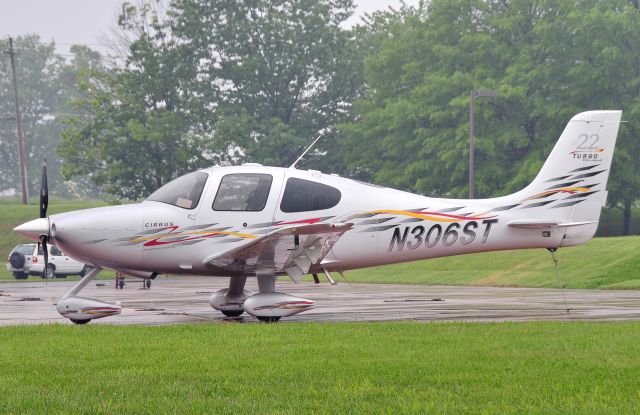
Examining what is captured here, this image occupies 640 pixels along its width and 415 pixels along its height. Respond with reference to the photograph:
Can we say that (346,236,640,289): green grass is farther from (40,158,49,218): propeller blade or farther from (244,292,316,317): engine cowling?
(40,158,49,218): propeller blade

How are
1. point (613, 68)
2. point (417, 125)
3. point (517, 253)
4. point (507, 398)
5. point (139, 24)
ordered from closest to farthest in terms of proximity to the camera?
point (507, 398) < point (517, 253) < point (613, 68) < point (417, 125) < point (139, 24)

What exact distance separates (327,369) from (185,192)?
7.89 metres

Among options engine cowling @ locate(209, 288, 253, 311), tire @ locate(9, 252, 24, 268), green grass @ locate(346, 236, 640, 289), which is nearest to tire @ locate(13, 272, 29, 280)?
tire @ locate(9, 252, 24, 268)

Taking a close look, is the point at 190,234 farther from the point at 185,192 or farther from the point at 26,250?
the point at 26,250

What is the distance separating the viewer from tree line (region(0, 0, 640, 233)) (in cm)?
5912

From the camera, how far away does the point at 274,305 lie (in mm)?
17812

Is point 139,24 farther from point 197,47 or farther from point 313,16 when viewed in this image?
point 313,16

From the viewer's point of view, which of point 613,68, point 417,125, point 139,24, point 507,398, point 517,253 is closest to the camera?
point 507,398

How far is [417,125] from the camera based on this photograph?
64625 millimetres

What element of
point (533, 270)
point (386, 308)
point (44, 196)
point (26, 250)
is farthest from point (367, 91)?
point (44, 196)

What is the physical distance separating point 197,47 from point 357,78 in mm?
10992

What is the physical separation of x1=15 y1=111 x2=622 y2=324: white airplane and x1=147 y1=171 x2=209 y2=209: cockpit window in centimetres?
2

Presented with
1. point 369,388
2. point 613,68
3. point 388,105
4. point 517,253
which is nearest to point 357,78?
point 388,105

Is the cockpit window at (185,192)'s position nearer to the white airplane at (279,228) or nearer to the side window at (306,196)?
the white airplane at (279,228)
